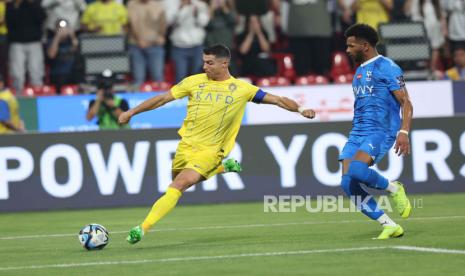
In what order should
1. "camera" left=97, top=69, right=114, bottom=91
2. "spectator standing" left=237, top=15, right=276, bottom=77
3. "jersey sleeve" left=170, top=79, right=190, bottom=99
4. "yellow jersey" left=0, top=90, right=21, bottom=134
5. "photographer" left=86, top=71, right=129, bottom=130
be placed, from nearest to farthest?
"jersey sleeve" left=170, top=79, right=190, bottom=99 < "photographer" left=86, top=71, right=129, bottom=130 < "camera" left=97, top=69, right=114, bottom=91 < "yellow jersey" left=0, top=90, right=21, bottom=134 < "spectator standing" left=237, top=15, right=276, bottom=77

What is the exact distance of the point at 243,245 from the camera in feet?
41.0

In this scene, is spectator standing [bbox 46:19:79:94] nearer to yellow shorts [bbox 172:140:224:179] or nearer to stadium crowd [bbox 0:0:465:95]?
stadium crowd [bbox 0:0:465:95]

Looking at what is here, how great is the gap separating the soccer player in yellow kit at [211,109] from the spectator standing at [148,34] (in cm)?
1006

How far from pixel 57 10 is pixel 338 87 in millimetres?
5812

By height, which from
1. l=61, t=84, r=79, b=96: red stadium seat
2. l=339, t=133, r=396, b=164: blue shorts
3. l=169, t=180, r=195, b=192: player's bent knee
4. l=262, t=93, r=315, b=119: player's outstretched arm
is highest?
l=61, t=84, r=79, b=96: red stadium seat

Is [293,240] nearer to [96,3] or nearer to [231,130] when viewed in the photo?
[231,130]

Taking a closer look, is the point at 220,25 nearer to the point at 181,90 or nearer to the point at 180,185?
the point at 181,90

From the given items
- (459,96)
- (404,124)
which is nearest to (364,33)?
(404,124)

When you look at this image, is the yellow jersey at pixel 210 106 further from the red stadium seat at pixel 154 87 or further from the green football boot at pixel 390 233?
the red stadium seat at pixel 154 87

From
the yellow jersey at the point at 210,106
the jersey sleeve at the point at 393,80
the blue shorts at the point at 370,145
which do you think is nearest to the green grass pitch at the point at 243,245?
the blue shorts at the point at 370,145

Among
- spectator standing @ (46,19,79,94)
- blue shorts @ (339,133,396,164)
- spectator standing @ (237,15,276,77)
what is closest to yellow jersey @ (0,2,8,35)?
spectator standing @ (46,19,79,94)

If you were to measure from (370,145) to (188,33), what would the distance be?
11.3m

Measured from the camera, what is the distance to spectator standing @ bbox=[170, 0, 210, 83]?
23469mm

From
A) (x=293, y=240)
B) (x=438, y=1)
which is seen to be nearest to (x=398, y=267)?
(x=293, y=240)
